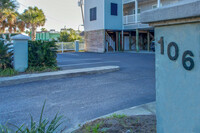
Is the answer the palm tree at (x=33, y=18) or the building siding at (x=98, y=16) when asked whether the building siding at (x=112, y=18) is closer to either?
the building siding at (x=98, y=16)

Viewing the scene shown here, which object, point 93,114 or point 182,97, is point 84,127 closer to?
point 93,114

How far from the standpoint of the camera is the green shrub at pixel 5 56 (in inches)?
340

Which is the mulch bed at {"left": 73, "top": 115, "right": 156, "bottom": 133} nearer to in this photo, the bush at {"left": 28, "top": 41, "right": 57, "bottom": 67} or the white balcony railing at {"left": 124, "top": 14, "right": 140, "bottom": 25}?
the bush at {"left": 28, "top": 41, "right": 57, "bottom": 67}

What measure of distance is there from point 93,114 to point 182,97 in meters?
2.65

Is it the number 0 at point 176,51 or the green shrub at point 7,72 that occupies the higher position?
the number 0 at point 176,51

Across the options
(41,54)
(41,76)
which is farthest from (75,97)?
(41,54)

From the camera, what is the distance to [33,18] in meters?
33.4

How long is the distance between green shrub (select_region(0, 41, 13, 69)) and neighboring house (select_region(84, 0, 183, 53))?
51.6 ft

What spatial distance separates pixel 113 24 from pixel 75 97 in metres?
19.5

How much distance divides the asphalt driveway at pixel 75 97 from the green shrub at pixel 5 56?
227cm

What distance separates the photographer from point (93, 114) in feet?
14.2

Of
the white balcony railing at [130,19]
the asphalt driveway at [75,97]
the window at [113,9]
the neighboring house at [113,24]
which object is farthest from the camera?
the window at [113,9]

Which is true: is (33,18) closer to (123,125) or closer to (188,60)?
(123,125)

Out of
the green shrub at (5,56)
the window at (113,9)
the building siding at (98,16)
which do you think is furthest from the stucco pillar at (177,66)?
the window at (113,9)
